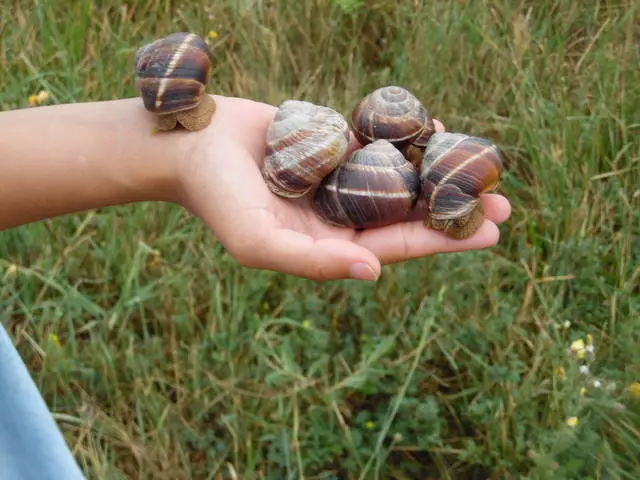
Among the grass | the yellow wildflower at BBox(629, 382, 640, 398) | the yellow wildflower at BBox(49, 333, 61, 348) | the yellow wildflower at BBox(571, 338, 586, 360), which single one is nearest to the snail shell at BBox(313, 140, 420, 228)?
the grass

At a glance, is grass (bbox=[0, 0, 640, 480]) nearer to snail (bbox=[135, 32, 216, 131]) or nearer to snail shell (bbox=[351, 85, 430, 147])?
snail shell (bbox=[351, 85, 430, 147])

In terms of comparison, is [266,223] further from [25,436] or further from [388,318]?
[388,318]

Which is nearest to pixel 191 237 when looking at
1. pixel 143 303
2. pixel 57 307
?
pixel 143 303

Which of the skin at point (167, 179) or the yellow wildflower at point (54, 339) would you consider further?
the yellow wildflower at point (54, 339)

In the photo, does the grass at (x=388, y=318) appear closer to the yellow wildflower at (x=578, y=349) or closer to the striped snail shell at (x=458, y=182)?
the yellow wildflower at (x=578, y=349)

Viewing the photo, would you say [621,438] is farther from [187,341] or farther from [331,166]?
[187,341]

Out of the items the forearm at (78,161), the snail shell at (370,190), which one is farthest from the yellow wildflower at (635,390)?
the forearm at (78,161)

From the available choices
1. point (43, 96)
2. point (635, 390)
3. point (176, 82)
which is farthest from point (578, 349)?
point (43, 96)
